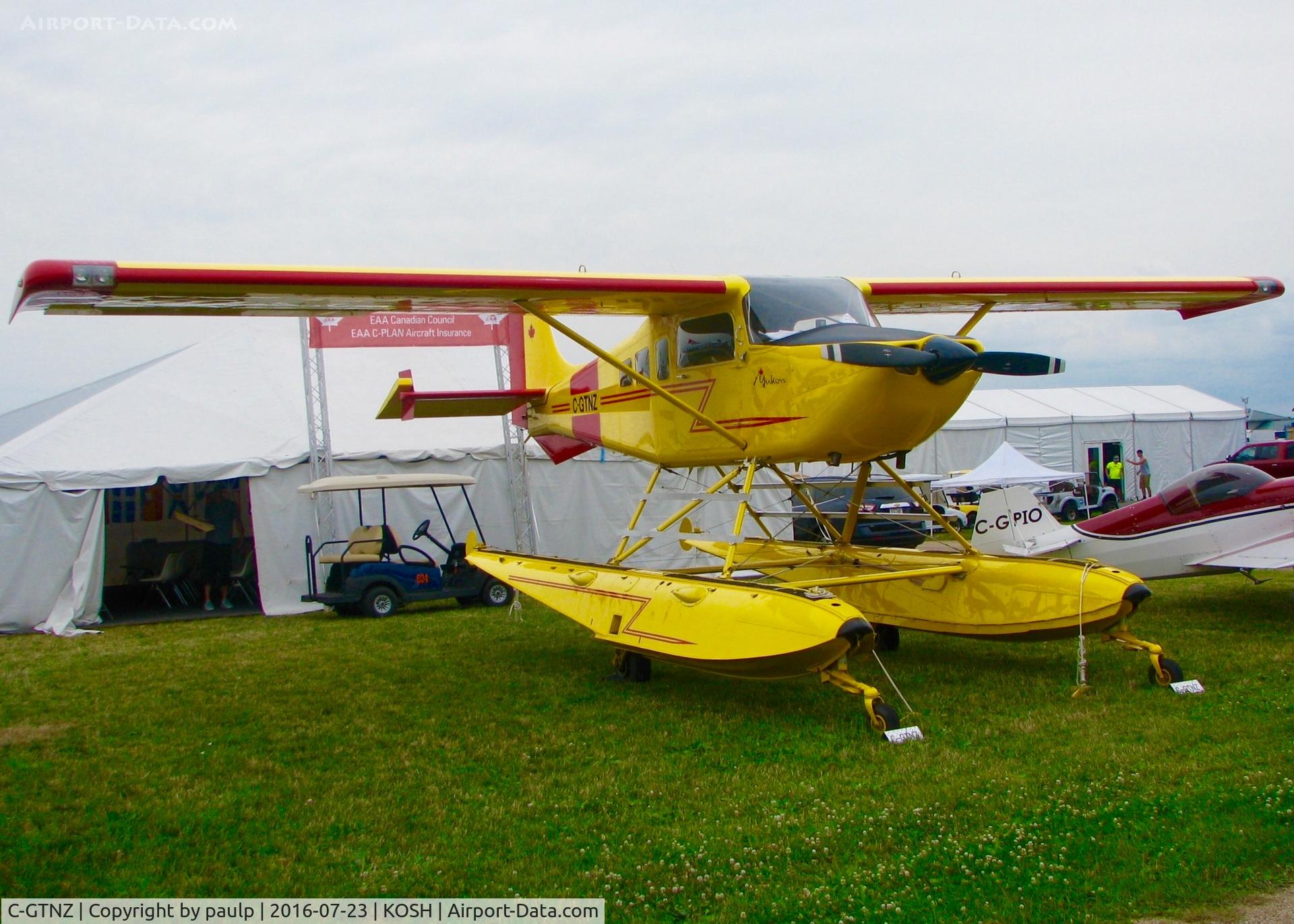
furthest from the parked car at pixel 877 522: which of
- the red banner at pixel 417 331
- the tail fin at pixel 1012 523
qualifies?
the red banner at pixel 417 331

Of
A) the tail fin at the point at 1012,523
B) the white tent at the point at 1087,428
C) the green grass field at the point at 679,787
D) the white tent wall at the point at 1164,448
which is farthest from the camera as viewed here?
the white tent wall at the point at 1164,448

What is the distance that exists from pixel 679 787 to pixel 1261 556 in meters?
7.22

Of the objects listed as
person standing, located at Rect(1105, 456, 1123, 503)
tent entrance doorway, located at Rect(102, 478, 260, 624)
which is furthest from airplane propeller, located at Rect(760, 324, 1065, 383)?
person standing, located at Rect(1105, 456, 1123, 503)

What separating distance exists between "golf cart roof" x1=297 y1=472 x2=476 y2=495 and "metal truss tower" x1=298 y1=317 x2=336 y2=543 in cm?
25

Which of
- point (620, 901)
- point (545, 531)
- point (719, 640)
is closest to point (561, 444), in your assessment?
point (545, 531)

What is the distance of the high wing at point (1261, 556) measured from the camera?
30.2ft

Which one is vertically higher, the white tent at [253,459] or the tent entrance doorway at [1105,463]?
the white tent at [253,459]

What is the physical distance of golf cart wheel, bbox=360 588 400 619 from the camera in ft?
Answer: 42.7

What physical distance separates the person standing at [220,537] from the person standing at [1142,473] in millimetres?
21543

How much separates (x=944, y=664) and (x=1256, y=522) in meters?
4.13

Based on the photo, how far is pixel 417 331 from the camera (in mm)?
15273

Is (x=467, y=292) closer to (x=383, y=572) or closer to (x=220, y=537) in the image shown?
(x=383, y=572)

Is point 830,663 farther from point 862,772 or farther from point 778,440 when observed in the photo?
point 778,440

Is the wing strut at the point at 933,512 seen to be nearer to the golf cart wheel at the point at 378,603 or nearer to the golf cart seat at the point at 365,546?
the golf cart wheel at the point at 378,603
